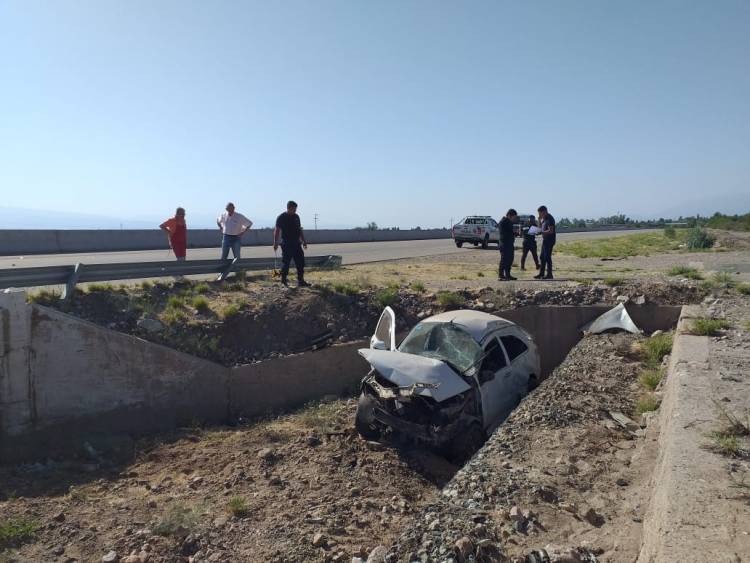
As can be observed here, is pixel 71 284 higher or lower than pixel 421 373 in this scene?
higher

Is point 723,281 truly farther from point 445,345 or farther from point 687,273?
point 445,345

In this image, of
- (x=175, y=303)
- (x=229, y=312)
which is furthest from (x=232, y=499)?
(x=175, y=303)

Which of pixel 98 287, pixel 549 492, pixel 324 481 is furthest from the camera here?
pixel 98 287

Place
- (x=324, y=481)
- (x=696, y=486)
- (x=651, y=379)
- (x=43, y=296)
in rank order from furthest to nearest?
(x=43, y=296)
(x=651, y=379)
(x=324, y=481)
(x=696, y=486)

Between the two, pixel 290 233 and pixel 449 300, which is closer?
pixel 290 233

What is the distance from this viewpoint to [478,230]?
104ft

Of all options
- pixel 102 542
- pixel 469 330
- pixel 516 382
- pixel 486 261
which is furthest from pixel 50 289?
pixel 486 261

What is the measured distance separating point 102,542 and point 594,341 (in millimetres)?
8685

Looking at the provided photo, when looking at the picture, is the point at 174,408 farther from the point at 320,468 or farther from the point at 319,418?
the point at 320,468

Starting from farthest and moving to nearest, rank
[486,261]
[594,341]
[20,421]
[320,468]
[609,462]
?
1. [486,261]
2. [594,341]
3. [20,421]
4. [320,468]
5. [609,462]

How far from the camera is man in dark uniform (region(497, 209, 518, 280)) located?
15.1 m

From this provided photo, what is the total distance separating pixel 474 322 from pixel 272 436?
3331 mm

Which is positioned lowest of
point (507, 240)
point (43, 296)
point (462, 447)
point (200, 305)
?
point (462, 447)

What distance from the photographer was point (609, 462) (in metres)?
5.59
